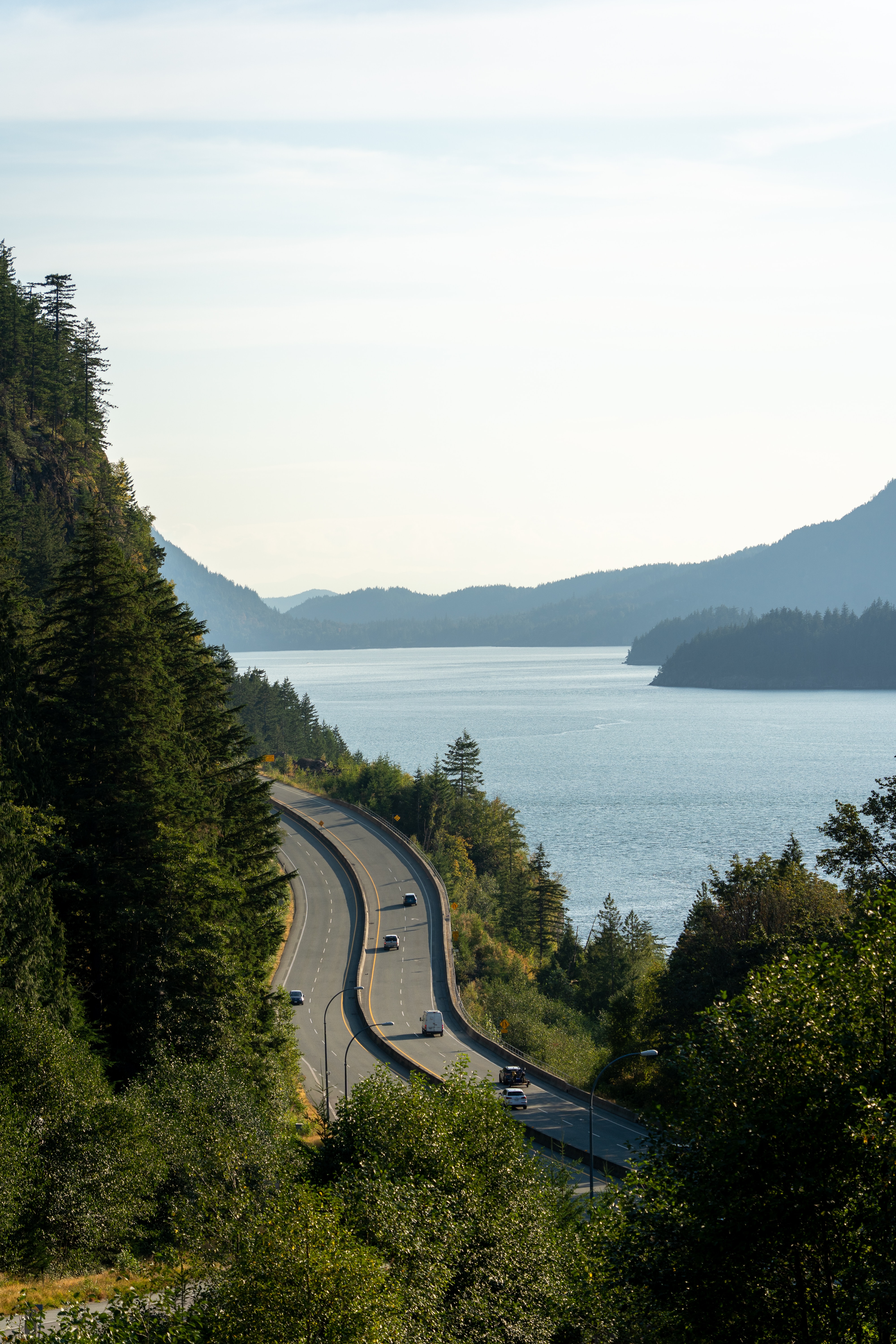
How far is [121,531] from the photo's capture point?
69.3 metres

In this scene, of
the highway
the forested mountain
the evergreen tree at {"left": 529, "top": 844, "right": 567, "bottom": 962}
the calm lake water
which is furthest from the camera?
the forested mountain

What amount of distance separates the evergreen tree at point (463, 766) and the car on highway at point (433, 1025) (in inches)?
2199

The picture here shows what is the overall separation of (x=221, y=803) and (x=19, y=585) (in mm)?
11164

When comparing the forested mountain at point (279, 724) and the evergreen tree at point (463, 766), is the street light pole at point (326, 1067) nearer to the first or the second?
the evergreen tree at point (463, 766)

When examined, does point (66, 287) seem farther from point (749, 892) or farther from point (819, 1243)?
point (819, 1243)

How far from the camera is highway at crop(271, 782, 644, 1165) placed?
44.1m

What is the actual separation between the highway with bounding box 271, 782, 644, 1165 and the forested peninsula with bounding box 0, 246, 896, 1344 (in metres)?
4.13

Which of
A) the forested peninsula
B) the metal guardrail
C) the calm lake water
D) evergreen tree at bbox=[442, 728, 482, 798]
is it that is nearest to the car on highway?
the metal guardrail

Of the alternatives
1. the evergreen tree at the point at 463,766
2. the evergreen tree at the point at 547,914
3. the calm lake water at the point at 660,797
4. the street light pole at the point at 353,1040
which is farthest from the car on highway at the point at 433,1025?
the evergreen tree at the point at 463,766

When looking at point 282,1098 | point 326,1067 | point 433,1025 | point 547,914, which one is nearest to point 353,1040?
point 433,1025

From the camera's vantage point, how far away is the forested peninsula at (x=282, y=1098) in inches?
610

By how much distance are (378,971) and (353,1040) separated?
551 inches

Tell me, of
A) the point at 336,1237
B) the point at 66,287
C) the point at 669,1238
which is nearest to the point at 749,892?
the point at 669,1238

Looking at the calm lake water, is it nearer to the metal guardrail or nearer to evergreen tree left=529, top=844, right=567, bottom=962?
evergreen tree left=529, top=844, right=567, bottom=962
